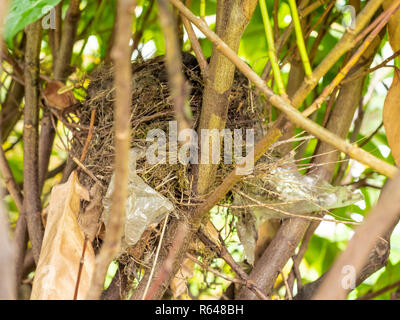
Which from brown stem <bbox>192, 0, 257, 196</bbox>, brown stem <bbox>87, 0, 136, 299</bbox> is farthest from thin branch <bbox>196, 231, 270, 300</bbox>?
brown stem <bbox>87, 0, 136, 299</bbox>

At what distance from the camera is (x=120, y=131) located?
1.17 ft

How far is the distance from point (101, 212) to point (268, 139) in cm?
49

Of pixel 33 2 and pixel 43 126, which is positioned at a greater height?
pixel 43 126

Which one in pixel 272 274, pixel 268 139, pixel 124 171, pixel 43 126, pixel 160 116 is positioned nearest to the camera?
pixel 124 171

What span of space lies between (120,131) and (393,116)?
2.44 ft

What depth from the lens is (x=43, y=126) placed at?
1397 millimetres

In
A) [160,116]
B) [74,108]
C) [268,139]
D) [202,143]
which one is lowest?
[268,139]

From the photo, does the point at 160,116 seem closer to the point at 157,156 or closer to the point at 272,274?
the point at 157,156

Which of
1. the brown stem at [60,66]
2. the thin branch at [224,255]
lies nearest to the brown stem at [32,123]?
the brown stem at [60,66]

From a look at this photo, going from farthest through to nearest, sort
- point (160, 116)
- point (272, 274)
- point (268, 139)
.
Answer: point (272, 274) → point (160, 116) → point (268, 139)

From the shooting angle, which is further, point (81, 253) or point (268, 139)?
point (81, 253)

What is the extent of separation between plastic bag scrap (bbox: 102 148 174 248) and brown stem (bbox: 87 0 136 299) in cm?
49

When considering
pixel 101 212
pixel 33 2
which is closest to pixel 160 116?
pixel 101 212

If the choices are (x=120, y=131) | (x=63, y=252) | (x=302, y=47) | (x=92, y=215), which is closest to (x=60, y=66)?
(x=92, y=215)
